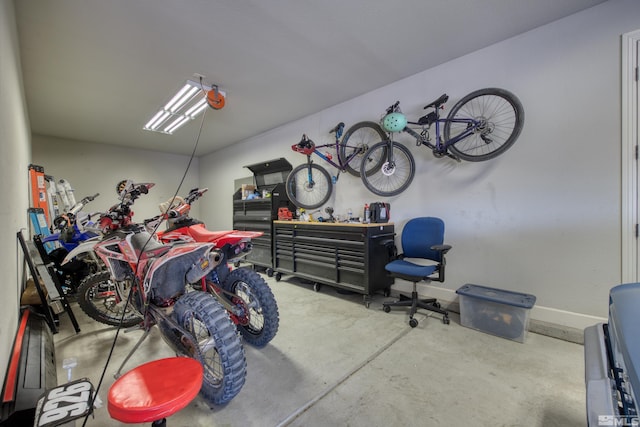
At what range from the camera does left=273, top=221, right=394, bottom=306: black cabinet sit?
2.88 m

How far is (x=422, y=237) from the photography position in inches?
108

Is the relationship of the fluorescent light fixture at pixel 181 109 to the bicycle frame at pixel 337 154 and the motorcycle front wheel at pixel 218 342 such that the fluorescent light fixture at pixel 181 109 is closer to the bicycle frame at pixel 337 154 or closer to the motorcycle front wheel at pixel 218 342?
the bicycle frame at pixel 337 154

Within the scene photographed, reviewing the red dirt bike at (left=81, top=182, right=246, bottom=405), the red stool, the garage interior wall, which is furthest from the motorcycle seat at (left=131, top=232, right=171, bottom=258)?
the garage interior wall

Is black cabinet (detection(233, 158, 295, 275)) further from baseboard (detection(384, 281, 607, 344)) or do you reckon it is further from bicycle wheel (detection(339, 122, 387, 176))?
baseboard (detection(384, 281, 607, 344))

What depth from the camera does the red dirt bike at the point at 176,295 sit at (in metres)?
1.31

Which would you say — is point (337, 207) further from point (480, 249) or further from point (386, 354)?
point (386, 354)

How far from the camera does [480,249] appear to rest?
8.55ft

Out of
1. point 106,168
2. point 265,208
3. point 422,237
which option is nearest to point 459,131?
point 422,237

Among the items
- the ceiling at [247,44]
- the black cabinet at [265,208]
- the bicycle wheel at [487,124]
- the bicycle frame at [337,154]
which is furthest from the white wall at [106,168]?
the bicycle wheel at [487,124]

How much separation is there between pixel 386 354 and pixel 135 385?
164 cm

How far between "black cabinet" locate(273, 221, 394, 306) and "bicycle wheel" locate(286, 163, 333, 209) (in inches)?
23.6

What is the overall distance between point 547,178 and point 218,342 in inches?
116

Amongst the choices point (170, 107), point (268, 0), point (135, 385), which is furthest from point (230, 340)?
point (170, 107)

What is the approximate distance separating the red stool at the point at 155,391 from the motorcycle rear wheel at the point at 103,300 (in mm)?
1745
